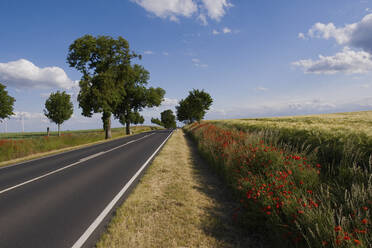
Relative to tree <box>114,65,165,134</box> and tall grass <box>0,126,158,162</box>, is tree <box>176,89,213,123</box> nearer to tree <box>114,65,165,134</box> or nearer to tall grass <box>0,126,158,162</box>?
tree <box>114,65,165,134</box>

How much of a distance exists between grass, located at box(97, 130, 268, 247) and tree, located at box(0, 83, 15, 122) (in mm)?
38443

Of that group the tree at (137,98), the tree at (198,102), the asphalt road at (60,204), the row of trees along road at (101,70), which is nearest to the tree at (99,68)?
the row of trees along road at (101,70)

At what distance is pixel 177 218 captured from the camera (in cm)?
388

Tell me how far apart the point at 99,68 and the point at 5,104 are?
20.8 meters

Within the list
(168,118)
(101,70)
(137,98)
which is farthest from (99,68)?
(168,118)

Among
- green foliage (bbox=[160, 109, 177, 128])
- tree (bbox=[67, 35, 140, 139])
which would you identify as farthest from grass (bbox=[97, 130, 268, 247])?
green foliage (bbox=[160, 109, 177, 128])

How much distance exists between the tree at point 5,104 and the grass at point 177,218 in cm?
3844

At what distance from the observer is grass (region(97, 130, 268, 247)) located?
10.4 ft

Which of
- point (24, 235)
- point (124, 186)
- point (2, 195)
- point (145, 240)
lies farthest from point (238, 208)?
point (2, 195)

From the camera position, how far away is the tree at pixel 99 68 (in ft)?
75.3

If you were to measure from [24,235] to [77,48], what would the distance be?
24927 mm

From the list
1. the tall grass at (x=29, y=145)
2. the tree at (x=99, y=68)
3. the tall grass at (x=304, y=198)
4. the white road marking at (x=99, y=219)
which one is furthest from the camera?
the tree at (x=99, y=68)

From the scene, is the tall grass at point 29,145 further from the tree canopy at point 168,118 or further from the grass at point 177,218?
the tree canopy at point 168,118

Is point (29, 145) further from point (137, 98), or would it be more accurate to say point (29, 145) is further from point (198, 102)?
point (198, 102)
